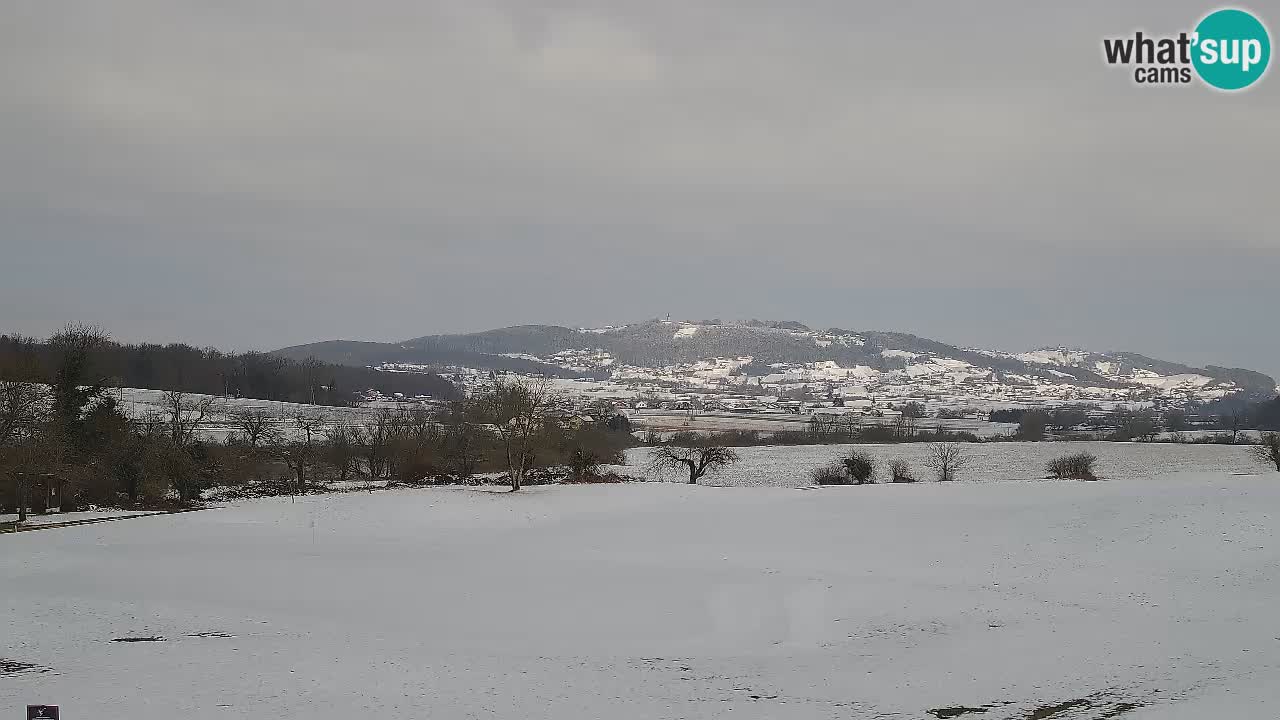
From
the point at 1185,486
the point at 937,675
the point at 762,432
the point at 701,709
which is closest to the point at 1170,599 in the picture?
the point at 937,675

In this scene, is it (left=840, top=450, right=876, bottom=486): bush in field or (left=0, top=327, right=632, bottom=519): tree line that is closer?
(left=0, top=327, right=632, bottom=519): tree line

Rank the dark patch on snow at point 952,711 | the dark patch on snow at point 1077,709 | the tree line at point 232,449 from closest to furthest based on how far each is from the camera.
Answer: the dark patch on snow at point 1077,709 < the dark patch on snow at point 952,711 < the tree line at point 232,449

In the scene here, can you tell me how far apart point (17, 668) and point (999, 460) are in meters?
65.7

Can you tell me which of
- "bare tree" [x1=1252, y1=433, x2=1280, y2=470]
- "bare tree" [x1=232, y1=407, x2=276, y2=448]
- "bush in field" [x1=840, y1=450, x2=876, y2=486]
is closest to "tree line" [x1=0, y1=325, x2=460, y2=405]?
"bare tree" [x1=232, y1=407, x2=276, y2=448]

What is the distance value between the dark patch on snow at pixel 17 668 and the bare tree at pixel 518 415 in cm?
A: 2627

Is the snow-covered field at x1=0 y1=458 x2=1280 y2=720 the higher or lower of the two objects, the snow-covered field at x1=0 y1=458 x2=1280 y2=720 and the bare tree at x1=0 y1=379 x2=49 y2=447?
the lower


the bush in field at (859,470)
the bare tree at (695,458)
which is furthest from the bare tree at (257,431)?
the bush in field at (859,470)

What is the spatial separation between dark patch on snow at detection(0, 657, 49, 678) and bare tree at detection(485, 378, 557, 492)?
26.3m

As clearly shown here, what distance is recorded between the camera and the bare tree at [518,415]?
4038cm

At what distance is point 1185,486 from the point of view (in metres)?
31.6

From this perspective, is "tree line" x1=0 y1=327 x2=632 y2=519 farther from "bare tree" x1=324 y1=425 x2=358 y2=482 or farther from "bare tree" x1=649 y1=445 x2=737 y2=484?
"bare tree" x1=649 y1=445 x2=737 y2=484

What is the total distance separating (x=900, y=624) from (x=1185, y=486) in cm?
2108

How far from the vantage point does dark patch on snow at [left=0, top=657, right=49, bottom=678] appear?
12173mm

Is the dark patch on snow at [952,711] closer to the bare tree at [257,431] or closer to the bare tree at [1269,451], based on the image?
the bare tree at [257,431]
